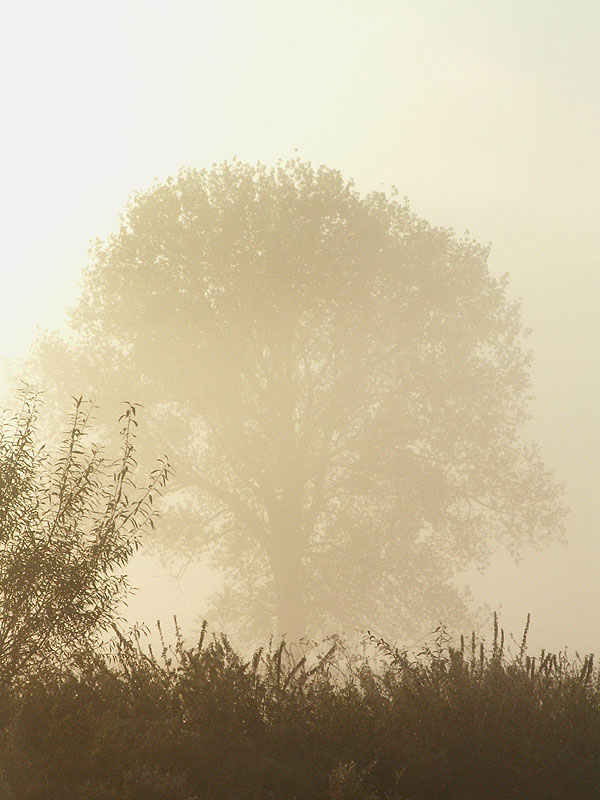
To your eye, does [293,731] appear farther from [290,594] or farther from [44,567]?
[290,594]

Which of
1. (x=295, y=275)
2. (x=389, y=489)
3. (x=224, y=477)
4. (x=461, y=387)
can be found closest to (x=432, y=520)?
(x=389, y=489)

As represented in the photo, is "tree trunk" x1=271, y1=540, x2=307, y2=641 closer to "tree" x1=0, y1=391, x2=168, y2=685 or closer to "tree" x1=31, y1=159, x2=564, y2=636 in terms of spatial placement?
"tree" x1=31, y1=159, x2=564, y2=636

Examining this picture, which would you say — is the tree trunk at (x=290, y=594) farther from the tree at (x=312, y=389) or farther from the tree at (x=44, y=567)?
the tree at (x=44, y=567)

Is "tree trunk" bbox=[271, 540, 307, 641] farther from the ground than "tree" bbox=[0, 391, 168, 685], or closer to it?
farther from the ground

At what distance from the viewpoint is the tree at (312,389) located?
3100cm

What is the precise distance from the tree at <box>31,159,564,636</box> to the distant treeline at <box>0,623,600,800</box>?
53.6ft

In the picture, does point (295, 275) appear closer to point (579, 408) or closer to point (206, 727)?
point (206, 727)

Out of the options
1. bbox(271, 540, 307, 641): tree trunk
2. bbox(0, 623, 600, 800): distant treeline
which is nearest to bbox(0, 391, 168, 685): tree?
bbox(0, 623, 600, 800): distant treeline

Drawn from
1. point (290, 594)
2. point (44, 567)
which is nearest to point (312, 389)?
point (290, 594)

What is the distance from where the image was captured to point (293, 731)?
510 inches

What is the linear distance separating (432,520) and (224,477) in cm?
749

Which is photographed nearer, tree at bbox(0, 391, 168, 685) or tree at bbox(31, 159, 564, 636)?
tree at bbox(0, 391, 168, 685)

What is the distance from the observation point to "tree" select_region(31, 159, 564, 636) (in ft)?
102

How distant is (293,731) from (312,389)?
19.7 meters
